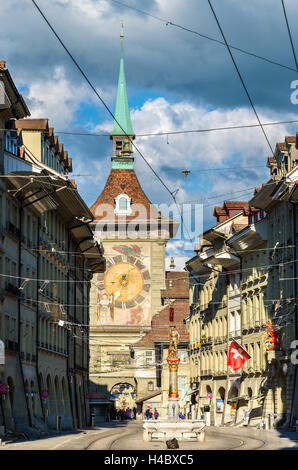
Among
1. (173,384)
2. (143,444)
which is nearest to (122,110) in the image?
(173,384)

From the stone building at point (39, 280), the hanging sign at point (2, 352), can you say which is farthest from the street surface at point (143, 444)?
the stone building at point (39, 280)

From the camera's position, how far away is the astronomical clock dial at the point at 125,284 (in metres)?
139

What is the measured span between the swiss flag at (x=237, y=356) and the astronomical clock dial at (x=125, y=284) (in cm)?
6000

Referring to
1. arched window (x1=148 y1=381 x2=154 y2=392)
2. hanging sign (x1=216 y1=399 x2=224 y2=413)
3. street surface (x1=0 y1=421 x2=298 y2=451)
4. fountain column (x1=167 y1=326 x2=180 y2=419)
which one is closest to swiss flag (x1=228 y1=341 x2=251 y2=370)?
hanging sign (x1=216 y1=399 x2=224 y2=413)

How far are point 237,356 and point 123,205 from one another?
69.5 meters

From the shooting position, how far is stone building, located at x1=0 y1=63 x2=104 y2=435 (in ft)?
181

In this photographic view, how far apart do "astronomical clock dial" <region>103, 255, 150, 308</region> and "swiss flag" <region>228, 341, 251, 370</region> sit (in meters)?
60.0

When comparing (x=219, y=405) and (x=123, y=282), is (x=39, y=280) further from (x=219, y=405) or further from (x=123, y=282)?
(x=123, y=282)

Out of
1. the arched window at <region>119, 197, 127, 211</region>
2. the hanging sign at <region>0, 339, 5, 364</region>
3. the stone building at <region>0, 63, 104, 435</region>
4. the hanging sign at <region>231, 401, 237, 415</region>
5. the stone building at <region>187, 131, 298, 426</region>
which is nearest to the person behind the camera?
the hanging sign at <region>0, 339, 5, 364</region>

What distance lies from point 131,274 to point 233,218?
164ft

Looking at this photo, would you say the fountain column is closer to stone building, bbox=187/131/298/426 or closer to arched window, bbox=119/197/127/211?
stone building, bbox=187/131/298/426
